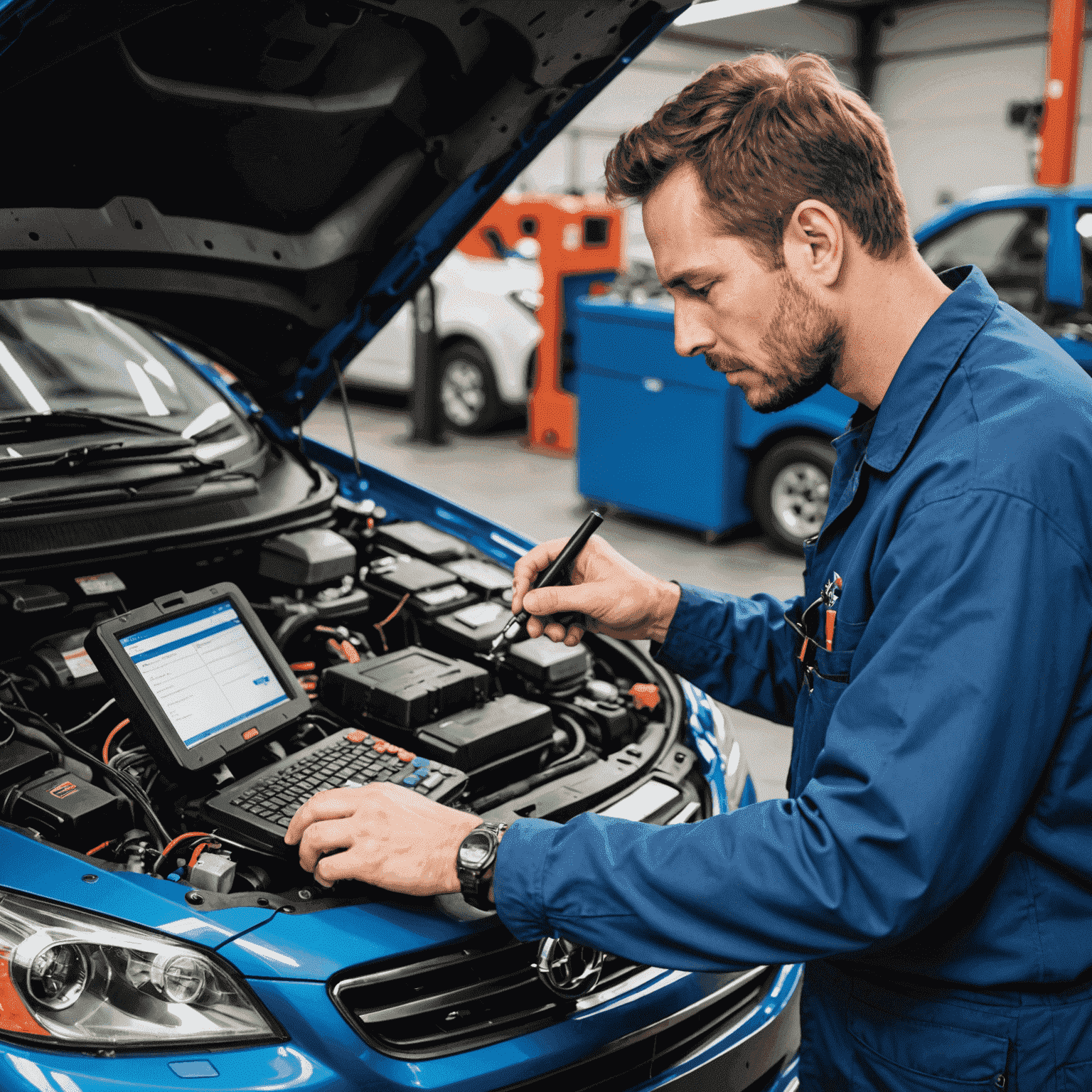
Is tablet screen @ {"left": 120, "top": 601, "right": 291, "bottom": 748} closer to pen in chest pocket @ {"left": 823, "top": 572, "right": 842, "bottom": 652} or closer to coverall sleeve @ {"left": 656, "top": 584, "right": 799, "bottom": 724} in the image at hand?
coverall sleeve @ {"left": 656, "top": 584, "right": 799, "bottom": 724}

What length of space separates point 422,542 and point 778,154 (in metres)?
1.38

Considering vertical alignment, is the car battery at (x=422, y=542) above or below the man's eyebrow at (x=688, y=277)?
below

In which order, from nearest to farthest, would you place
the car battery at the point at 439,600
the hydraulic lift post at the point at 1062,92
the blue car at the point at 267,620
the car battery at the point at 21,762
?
the blue car at the point at 267,620
the car battery at the point at 21,762
the car battery at the point at 439,600
the hydraulic lift post at the point at 1062,92

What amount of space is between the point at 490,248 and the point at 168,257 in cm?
597

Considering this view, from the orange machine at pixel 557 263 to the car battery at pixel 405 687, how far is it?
5.30m

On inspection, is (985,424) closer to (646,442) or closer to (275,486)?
(275,486)

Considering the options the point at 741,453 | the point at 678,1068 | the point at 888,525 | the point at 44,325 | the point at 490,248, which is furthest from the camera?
the point at 490,248

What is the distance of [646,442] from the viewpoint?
5535mm

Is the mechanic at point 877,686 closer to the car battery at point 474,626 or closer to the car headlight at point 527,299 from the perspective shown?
the car battery at point 474,626

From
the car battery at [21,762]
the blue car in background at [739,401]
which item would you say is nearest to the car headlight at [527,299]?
the blue car in background at [739,401]

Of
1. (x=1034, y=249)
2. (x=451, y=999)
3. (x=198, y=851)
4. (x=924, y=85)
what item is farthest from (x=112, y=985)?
(x=924, y=85)

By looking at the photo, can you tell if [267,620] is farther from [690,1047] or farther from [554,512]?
[554,512]

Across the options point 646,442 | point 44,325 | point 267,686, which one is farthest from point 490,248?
point 267,686

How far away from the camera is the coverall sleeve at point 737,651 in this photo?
1595mm
